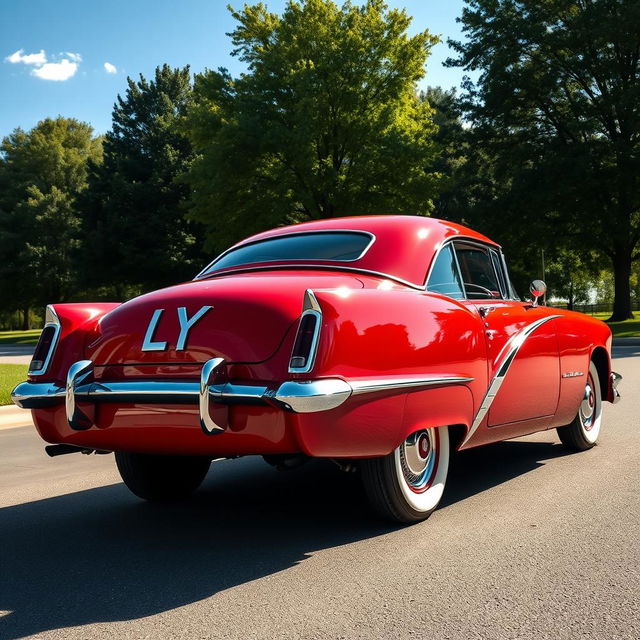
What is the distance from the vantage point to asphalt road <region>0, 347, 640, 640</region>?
113 inches

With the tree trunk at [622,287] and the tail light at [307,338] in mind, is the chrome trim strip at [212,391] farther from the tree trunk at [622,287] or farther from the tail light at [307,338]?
the tree trunk at [622,287]

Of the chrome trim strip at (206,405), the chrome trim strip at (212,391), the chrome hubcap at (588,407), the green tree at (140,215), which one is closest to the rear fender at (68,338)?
the chrome trim strip at (212,391)

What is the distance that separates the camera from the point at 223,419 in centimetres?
357

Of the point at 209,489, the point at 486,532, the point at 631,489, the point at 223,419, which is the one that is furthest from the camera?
the point at 209,489

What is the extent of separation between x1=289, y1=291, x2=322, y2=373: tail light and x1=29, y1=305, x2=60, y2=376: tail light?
1.50m

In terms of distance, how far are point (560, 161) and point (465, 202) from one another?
7.38 m

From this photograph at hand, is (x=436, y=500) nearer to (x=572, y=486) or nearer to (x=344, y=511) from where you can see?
(x=344, y=511)

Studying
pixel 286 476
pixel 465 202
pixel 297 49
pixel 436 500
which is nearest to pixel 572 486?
pixel 436 500

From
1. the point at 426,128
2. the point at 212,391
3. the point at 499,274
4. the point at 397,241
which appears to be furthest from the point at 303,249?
the point at 426,128

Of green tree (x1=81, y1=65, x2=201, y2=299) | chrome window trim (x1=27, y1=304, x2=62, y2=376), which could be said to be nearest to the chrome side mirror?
chrome window trim (x1=27, y1=304, x2=62, y2=376)

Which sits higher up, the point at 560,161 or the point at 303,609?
the point at 560,161

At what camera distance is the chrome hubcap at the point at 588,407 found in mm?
6293

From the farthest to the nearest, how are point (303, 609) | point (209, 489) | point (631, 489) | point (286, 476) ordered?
point (286, 476) < point (209, 489) < point (631, 489) < point (303, 609)

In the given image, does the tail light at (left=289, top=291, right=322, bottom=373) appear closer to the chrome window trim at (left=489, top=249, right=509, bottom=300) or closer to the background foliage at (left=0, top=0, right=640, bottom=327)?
the chrome window trim at (left=489, top=249, right=509, bottom=300)
